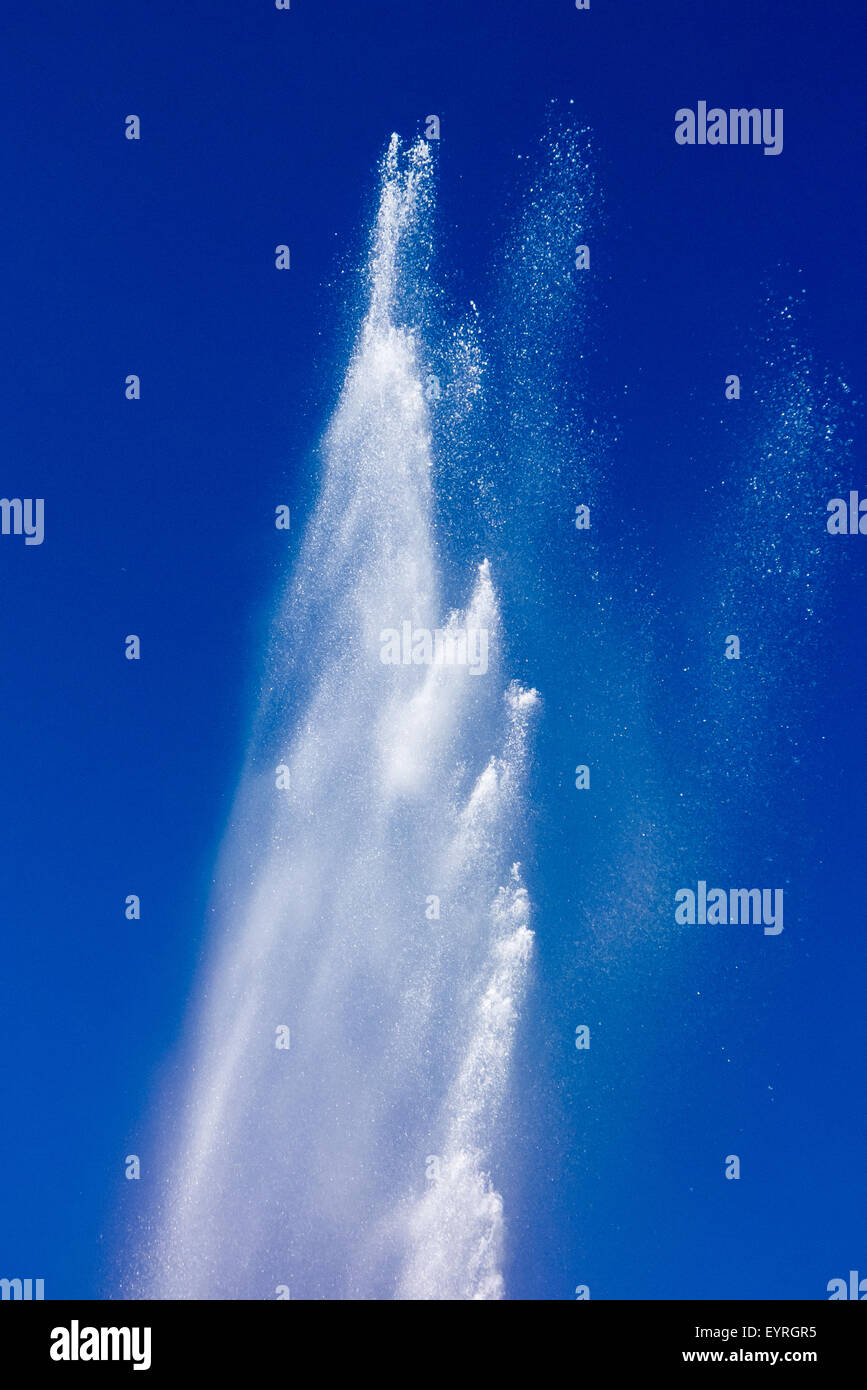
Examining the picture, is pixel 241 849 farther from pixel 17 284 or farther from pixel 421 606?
pixel 17 284

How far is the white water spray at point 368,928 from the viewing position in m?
8.60

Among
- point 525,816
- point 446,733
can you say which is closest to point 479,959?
point 525,816

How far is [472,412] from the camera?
29.4 feet

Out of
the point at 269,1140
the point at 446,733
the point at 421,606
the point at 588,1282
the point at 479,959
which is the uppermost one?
the point at 421,606

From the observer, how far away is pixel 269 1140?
8695 mm

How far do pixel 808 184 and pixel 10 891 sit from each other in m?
7.32

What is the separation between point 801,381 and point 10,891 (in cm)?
643

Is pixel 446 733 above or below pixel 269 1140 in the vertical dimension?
above

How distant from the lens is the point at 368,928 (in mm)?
8789

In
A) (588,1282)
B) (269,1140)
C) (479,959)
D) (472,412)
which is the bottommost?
(588,1282)

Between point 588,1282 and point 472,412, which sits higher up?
point 472,412

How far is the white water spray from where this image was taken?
8.60 meters

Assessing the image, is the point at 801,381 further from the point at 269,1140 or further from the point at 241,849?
the point at 269,1140

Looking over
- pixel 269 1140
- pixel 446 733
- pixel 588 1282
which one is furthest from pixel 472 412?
pixel 588 1282
